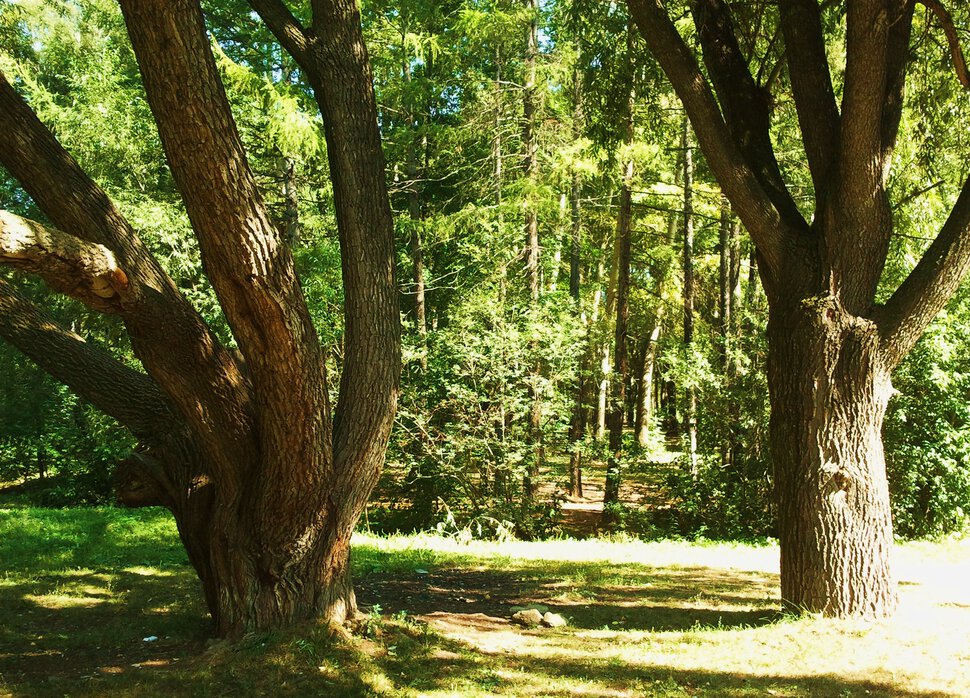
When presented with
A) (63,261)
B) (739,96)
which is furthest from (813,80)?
(63,261)

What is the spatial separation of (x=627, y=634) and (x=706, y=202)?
15791 mm

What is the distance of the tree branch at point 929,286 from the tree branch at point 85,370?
222 inches

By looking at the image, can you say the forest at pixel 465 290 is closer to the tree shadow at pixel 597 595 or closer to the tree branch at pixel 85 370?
the tree branch at pixel 85 370

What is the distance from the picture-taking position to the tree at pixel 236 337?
13.8 feet

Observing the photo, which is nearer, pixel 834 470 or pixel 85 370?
pixel 85 370

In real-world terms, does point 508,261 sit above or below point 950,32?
above

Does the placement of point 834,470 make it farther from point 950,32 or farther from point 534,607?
point 950,32

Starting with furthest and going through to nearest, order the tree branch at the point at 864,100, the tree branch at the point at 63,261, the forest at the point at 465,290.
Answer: the tree branch at the point at 864,100, the forest at the point at 465,290, the tree branch at the point at 63,261

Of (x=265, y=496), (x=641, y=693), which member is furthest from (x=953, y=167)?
(x=265, y=496)

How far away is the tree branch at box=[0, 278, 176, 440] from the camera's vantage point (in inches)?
214

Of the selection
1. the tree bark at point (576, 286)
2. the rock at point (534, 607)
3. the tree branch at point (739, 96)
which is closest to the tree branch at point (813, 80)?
the tree branch at point (739, 96)

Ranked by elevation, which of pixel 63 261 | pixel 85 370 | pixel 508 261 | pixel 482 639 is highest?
pixel 508 261

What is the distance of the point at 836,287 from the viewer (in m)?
6.18

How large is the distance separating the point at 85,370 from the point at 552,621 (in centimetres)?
414
